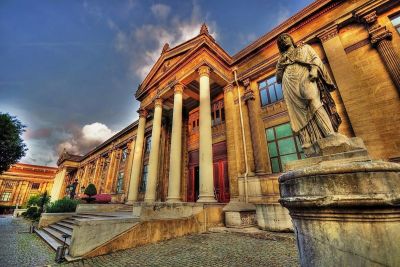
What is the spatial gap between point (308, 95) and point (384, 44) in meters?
7.96

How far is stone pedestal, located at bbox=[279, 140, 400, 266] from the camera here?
125cm

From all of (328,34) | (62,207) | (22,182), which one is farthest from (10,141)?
(22,182)

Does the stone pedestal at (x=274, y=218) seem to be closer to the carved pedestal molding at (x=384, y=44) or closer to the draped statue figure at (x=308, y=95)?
the draped statue figure at (x=308, y=95)

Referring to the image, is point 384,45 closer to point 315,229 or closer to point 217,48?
point 217,48

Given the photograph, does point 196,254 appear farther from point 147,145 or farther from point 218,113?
point 147,145

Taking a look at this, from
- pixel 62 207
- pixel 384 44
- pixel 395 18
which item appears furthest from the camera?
pixel 62 207

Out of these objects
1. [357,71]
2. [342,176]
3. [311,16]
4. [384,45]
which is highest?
[311,16]

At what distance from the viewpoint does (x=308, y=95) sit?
7.97ft

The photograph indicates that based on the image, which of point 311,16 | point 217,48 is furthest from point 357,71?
point 217,48

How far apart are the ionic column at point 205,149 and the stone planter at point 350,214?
6.92 m

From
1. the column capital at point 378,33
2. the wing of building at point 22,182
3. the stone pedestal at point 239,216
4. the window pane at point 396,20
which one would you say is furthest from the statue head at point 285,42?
the wing of building at point 22,182

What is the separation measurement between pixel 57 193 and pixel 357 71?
45.8 metres

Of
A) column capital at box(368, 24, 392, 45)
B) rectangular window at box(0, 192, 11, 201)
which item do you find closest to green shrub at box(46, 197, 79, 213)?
column capital at box(368, 24, 392, 45)

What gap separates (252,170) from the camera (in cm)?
975
